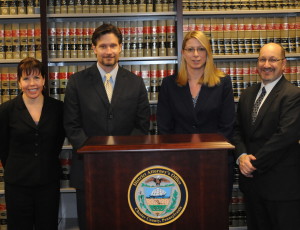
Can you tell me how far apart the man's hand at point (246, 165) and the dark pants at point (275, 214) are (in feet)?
0.68

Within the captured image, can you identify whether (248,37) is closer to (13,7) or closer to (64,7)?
(64,7)

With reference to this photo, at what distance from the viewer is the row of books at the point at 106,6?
3.17 m

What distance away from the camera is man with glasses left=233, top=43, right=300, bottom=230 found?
205 centimetres

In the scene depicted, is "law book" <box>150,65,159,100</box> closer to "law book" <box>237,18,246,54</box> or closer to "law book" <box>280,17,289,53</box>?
"law book" <box>237,18,246,54</box>

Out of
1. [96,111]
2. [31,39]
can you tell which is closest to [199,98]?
[96,111]

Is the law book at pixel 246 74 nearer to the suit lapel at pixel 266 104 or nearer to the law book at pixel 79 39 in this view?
the suit lapel at pixel 266 104

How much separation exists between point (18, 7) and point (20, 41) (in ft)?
0.95

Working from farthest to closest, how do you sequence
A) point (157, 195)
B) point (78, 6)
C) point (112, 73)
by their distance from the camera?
point (78, 6) < point (112, 73) < point (157, 195)

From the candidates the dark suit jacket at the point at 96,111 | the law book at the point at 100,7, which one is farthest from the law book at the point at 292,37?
the dark suit jacket at the point at 96,111

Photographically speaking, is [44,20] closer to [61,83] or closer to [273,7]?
[61,83]

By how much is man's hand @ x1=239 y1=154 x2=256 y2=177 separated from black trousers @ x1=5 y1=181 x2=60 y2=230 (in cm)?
115

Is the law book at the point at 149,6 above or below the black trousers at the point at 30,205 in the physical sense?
above

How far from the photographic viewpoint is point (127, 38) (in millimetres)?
3203

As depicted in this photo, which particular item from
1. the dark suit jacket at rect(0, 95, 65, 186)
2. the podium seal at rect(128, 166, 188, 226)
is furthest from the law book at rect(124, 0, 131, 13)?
the podium seal at rect(128, 166, 188, 226)
